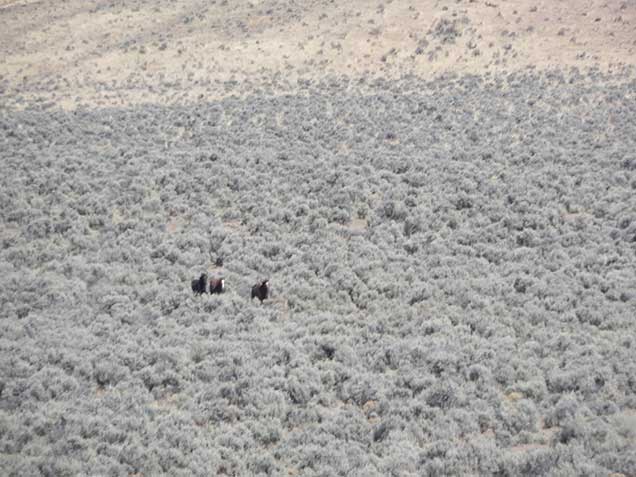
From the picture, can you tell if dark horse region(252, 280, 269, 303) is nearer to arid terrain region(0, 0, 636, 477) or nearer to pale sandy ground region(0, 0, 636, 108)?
arid terrain region(0, 0, 636, 477)

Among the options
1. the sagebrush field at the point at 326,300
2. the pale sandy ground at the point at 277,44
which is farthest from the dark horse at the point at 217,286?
the pale sandy ground at the point at 277,44

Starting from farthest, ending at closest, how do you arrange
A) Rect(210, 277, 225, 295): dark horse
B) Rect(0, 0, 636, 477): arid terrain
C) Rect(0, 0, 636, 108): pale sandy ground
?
Rect(0, 0, 636, 108): pale sandy ground, Rect(210, 277, 225, 295): dark horse, Rect(0, 0, 636, 477): arid terrain

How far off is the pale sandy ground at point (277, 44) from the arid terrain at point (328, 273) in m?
0.76

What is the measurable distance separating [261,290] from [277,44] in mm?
31841

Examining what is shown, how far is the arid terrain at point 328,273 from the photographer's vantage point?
29.7 ft

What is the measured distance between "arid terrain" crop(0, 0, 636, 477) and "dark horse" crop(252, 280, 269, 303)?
1.31 ft

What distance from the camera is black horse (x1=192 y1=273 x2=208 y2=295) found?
1406 centimetres

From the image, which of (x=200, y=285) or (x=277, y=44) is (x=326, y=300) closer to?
(x=200, y=285)

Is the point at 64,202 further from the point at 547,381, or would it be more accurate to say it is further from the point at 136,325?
the point at 547,381

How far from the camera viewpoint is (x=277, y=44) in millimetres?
41688

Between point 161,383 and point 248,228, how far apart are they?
780 centimetres

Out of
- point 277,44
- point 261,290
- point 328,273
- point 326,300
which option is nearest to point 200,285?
point 261,290

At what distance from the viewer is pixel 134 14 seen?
4966 centimetres

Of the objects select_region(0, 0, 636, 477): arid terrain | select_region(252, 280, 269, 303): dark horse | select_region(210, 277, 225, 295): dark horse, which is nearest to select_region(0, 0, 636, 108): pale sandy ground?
select_region(0, 0, 636, 477): arid terrain
